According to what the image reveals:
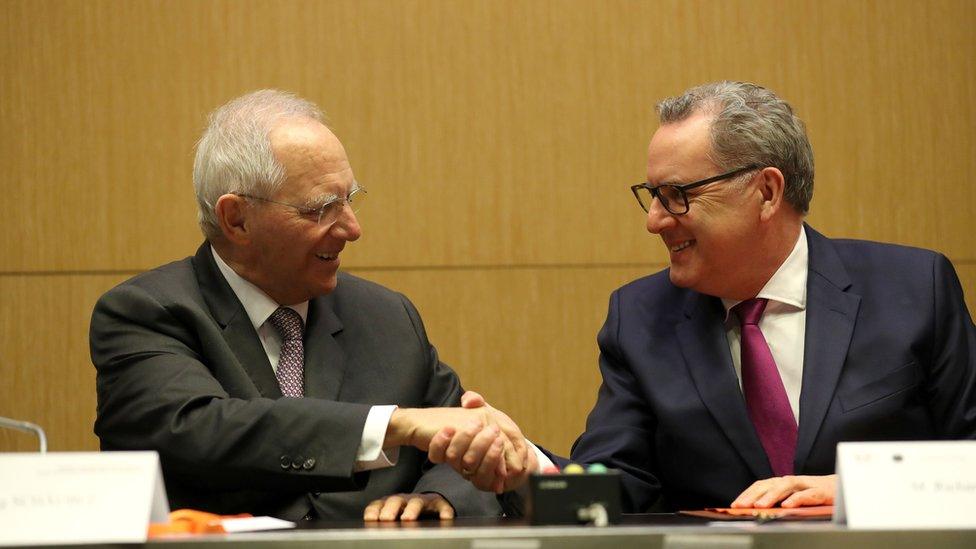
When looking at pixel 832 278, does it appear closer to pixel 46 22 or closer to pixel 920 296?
pixel 920 296

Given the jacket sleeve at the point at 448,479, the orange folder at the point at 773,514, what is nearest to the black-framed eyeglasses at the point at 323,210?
the jacket sleeve at the point at 448,479

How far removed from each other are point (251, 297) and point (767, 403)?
1065 millimetres

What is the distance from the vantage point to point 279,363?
2.31 m

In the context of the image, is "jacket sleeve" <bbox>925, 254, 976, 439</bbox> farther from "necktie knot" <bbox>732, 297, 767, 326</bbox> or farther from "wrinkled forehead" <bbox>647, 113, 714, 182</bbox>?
"wrinkled forehead" <bbox>647, 113, 714, 182</bbox>

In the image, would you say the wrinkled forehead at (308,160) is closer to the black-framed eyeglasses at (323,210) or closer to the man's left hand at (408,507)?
the black-framed eyeglasses at (323,210)

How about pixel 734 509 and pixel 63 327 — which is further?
pixel 63 327

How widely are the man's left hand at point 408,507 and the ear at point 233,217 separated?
698 millimetres

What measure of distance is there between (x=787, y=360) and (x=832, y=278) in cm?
20

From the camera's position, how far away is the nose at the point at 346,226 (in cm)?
238

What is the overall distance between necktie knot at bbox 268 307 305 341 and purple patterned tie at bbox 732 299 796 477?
3.01 ft

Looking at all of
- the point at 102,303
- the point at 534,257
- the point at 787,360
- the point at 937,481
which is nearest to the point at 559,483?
the point at 937,481

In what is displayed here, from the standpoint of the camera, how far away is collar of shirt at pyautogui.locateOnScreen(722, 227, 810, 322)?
234cm

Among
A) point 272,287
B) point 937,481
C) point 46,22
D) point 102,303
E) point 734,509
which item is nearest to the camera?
point 937,481

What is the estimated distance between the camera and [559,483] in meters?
1.34
